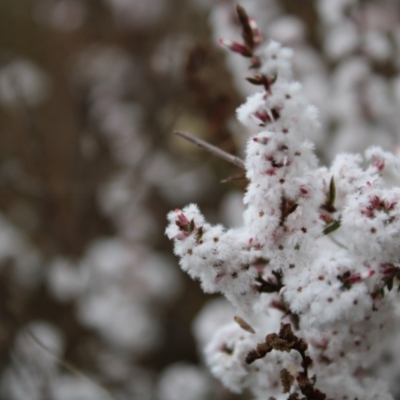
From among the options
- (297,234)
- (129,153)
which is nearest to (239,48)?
(297,234)

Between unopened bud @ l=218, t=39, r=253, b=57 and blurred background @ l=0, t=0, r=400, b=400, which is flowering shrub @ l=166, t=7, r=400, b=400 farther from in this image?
blurred background @ l=0, t=0, r=400, b=400

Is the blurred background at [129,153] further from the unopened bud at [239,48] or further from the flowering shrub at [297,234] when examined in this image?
the unopened bud at [239,48]

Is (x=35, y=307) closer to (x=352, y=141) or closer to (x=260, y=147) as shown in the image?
(x=352, y=141)

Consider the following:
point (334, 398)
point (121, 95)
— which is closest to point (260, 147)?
point (334, 398)

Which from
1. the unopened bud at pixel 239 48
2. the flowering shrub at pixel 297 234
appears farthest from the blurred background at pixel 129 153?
the unopened bud at pixel 239 48

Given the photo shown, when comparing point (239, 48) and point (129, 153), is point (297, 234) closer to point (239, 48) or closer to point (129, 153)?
point (239, 48)

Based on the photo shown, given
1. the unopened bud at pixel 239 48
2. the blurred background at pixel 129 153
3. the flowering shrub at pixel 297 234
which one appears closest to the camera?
the flowering shrub at pixel 297 234
